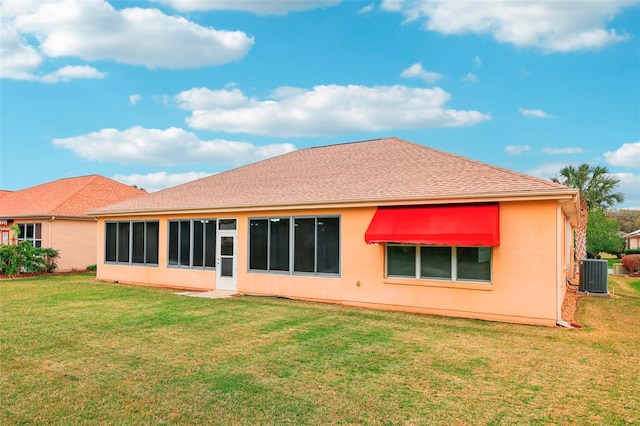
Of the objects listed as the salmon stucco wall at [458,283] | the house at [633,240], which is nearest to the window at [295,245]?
the salmon stucco wall at [458,283]

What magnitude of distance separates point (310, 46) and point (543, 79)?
11.0 metres

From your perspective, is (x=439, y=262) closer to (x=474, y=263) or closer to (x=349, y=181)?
(x=474, y=263)

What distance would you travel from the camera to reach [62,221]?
2458cm

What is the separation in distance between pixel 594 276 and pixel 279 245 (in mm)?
11819

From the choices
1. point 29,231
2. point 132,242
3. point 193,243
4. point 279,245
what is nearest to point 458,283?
point 279,245

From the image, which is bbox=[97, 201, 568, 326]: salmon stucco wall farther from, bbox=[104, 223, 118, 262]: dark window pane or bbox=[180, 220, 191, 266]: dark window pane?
bbox=[104, 223, 118, 262]: dark window pane

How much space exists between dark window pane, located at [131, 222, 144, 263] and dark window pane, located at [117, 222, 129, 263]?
49 cm

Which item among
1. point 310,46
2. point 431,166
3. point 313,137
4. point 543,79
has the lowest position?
point 431,166

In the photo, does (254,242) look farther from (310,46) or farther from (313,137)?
(313,137)

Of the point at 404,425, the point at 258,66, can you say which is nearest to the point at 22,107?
the point at 258,66

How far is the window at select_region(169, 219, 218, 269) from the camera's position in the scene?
16.0m

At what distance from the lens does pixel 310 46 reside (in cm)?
1942

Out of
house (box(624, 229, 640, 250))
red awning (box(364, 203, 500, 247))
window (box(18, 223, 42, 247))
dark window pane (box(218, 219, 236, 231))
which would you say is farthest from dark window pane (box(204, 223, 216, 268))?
house (box(624, 229, 640, 250))

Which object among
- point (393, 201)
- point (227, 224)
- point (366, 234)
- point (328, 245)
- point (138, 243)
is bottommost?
point (138, 243)
